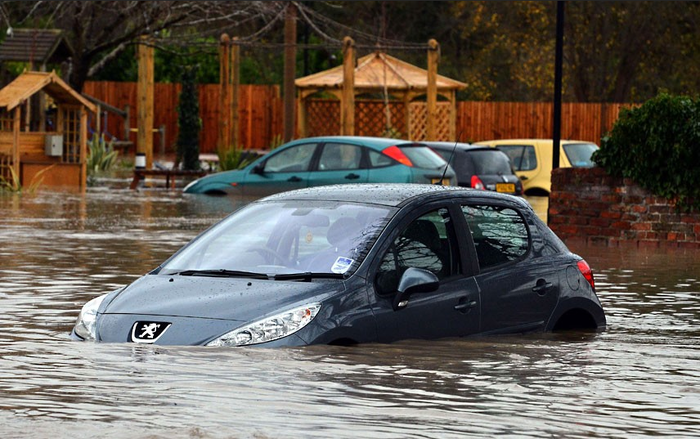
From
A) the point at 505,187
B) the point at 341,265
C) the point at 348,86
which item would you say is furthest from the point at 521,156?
the point at 341,265

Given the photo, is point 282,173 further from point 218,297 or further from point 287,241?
point 218,297

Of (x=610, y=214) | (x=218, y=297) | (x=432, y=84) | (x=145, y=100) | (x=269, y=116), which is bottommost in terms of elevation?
(x=610, y=214)

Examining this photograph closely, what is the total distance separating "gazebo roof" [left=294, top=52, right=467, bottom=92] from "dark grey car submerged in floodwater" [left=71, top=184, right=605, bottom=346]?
31938 mm

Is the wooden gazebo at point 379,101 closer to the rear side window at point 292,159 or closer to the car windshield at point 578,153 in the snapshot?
the car windshield at point 578,153

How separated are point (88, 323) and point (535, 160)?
23.3 meters

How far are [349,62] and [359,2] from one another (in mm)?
28619

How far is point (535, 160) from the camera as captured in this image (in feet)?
105

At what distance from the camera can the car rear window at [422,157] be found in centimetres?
2536

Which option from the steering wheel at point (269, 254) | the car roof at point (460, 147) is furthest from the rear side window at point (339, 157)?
the steering wheel at point (269, 254)

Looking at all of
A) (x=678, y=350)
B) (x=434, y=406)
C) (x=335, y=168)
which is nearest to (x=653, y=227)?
(x=335, y=168)

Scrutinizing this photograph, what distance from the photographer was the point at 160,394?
773cm

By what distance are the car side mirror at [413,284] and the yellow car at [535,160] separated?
74.4ft

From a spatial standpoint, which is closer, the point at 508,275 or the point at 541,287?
the point at 508,275

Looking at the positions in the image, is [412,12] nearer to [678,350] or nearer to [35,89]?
[35,89]
